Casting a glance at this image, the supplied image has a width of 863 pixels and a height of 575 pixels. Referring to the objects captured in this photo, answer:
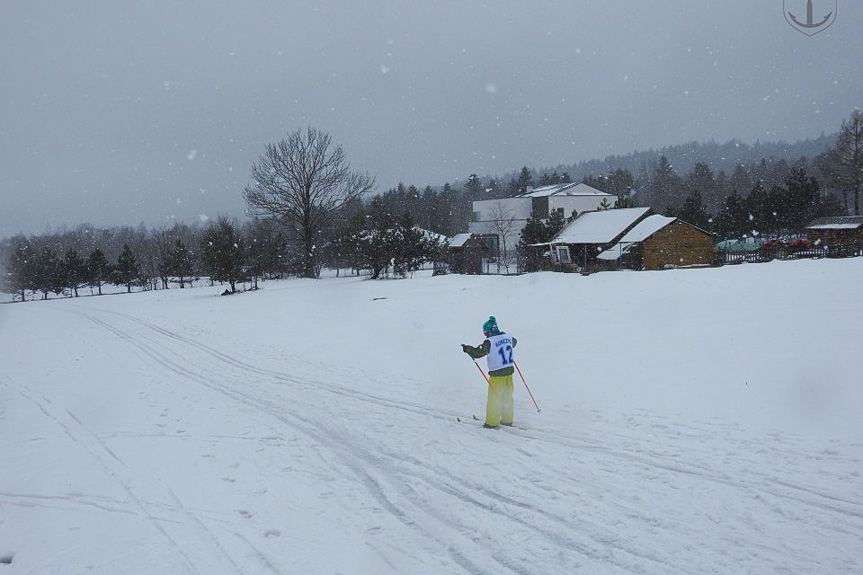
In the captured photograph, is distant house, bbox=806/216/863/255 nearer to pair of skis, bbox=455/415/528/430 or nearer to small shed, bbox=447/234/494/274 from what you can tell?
small shed, bbox=447/234/494/274

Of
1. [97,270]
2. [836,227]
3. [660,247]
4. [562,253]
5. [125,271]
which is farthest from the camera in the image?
[125,271]

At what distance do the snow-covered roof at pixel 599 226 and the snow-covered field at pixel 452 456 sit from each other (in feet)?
81.9

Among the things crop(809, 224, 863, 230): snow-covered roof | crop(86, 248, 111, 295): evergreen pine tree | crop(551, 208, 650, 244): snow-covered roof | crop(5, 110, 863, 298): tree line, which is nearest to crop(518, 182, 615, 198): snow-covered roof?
crop(5, 110, 863, 298): tree line

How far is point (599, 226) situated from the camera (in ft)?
141

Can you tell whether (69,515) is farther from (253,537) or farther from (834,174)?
(834,174)

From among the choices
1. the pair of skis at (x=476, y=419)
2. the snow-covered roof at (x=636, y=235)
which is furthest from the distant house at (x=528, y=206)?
the pair of skis at (x=476, y=419)

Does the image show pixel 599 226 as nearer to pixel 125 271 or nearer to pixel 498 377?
pixel 498 377

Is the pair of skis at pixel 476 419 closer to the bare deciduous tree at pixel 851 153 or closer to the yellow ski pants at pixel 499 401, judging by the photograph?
the yellow ski pants at pixel 499 401

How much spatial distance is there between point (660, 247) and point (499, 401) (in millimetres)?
34603

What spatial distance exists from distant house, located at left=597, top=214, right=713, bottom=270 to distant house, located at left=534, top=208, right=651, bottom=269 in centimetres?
87

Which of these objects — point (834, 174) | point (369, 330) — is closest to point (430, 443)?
point (369, 330)

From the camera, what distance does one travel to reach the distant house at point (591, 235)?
41062 mm

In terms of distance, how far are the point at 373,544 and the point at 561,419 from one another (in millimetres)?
4529

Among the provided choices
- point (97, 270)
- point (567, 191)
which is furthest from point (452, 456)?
point (567, 191)
